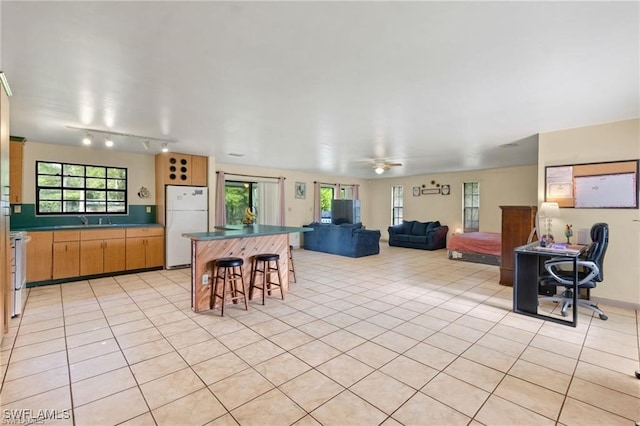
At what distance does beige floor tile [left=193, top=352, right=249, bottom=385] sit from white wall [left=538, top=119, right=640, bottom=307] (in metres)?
4.67

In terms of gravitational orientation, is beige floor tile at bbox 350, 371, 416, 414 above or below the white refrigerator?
below

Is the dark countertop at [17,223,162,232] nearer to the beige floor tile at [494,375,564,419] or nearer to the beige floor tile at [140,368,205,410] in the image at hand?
A: the beige floor tile at [140,368,205,410]

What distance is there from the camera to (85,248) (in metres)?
5.11

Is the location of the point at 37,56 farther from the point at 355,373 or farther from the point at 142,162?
the point at 142,162

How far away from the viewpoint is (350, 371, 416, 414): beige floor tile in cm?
197

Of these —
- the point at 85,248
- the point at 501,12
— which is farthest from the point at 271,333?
the point at 85,248

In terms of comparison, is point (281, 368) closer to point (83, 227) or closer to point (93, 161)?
point (83, 227)

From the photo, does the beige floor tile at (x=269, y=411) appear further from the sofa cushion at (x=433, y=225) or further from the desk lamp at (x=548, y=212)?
the sofa cushion at (x=433, y=225)

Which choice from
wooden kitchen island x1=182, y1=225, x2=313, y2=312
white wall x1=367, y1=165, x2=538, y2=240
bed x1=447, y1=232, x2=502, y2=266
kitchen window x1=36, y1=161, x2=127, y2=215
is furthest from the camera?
white wall x1=367, y1=165, x2=538, y2=240

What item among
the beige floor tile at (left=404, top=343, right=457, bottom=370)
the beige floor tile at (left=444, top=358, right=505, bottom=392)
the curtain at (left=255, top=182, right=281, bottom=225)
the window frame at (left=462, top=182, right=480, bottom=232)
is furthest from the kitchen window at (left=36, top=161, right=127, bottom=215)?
the window frame at (left=462, top=182, right=480, bottom=232)

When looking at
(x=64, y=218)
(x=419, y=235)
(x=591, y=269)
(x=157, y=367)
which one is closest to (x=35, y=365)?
(x=157, y=367)

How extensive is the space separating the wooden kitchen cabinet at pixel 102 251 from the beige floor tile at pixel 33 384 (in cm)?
338

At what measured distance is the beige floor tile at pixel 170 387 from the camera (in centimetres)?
201

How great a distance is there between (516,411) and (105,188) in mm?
6941
